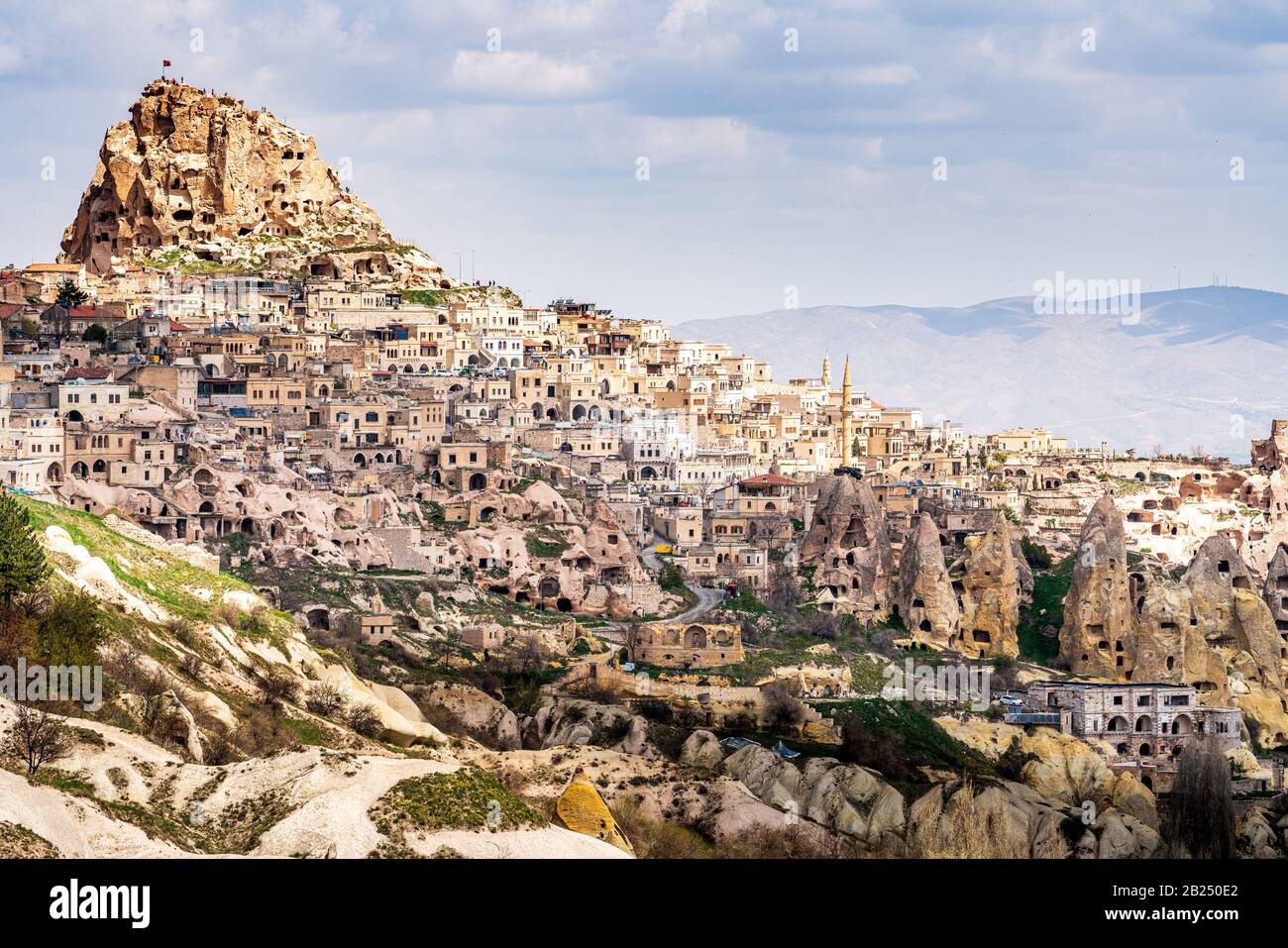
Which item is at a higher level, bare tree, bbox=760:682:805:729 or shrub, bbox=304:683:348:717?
shrub, bbox=304:683:348:717

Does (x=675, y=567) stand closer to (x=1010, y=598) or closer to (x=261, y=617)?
(x=1010, y=598)

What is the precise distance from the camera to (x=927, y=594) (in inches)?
2867

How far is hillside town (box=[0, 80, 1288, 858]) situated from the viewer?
51.9m

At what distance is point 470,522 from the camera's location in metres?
70.1

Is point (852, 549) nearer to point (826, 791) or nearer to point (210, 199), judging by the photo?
point (826, 791)

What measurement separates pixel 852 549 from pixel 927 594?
9.37ft

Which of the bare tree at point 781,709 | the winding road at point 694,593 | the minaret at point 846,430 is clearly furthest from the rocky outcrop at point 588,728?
the minaret at point 846,430

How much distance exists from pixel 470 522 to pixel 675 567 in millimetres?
6414

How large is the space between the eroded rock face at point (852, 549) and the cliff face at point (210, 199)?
108 feet

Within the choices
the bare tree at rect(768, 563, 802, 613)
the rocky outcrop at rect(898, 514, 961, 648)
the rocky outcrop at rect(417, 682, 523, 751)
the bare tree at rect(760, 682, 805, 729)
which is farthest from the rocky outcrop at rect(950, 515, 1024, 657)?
the rocky outcrop at rect(417, 682, 523, 751)

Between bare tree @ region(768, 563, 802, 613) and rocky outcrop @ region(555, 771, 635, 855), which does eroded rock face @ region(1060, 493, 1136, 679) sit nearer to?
bare tree @ region(768, 563, 802, 613)

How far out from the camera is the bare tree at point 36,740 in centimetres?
3516

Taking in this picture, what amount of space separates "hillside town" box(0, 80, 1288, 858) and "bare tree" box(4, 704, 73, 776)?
0.75 metres
